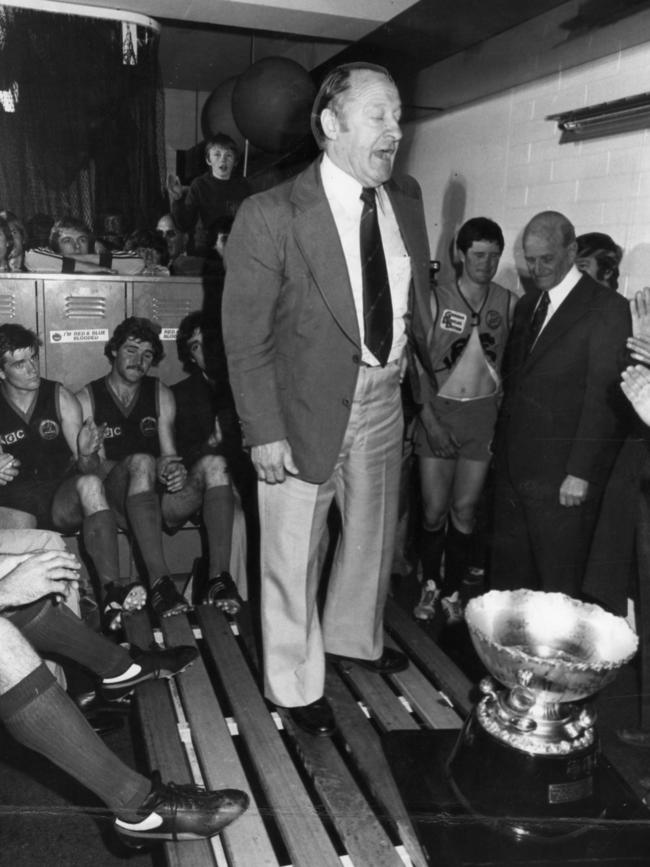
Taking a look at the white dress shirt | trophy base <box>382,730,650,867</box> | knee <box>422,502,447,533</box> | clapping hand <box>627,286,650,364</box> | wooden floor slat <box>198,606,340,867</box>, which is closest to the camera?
trophy base <box>382,730,650,867</box>

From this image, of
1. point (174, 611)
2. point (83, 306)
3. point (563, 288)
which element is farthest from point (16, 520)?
point (563, 288)

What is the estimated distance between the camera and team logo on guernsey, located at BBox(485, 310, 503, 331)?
94.4 inches

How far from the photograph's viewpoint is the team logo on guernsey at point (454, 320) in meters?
2.44

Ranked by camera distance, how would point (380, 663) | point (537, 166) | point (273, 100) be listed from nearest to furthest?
point (380, 663), point (273, 100), point (537, 166)

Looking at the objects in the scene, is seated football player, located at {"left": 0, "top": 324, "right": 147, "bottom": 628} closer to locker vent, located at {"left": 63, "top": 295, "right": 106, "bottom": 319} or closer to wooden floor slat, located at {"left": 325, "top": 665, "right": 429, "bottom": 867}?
locker vent, located at {"left": 63, "top": 295, "right": 106, "bottom": 319}

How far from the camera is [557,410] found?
2.11 m

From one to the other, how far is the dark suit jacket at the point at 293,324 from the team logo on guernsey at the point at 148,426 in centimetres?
104

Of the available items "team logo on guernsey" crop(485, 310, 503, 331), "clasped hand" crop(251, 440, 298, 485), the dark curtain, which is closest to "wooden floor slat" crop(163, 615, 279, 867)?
"clasped hand" crop(251, 440, 298, 485)

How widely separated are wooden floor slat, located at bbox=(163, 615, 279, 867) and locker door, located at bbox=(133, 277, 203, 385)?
0.95 meters

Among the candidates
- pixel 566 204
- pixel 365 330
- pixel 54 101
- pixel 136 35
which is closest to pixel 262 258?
pixel 365 330

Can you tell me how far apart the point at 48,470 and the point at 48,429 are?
124mm

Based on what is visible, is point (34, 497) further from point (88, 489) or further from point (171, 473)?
point (171, 473)

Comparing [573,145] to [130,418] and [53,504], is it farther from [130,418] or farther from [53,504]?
[53,504]

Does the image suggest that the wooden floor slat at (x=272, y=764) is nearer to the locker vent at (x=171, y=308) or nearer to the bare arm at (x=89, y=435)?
the bare arm at (x=89, y=435)
